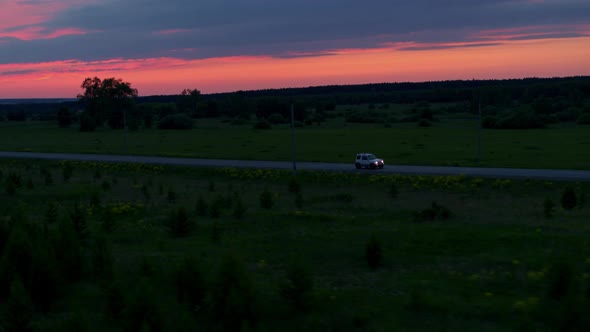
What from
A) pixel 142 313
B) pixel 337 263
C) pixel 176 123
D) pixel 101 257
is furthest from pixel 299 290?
pixel 176 123

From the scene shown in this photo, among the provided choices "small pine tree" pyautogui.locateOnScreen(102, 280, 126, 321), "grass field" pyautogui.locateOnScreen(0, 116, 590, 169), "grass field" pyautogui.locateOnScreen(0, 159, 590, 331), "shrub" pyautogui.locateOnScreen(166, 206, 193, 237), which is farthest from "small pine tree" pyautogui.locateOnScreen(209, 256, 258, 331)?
"grass field" pyautogui.locateOnScreen(0, 116, 590, 169)

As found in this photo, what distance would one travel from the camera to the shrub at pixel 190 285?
12.6 m

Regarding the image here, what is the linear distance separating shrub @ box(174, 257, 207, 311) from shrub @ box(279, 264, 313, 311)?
1.66 metres

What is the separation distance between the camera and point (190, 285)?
42.2 ft

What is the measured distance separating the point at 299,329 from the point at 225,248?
664cm

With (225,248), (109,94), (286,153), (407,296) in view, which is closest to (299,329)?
(407,296)

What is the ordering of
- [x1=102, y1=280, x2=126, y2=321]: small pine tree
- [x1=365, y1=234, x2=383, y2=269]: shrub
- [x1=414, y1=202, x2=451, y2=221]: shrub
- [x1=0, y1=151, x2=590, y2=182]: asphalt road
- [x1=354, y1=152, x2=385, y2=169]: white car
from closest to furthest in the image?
1. [x1=102, y1=280, x2=126, y2=321]: small pine tree
2. [x1=365, y1=234, x2=383, y2=269]: shrub
3. [x1=414, y1=202, x2=451, y2=221]: shrub
4. [x1=0, y1=151, x2=590, y2=182]: asphalt road
5. [x1=354, y1=152, x2=385, y2=169]: white car

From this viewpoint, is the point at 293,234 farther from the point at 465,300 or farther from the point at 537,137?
the point at 537,137

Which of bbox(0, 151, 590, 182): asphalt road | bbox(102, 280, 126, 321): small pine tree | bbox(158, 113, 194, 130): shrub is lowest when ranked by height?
bbox(0, 151, 590, 182): asphalt road

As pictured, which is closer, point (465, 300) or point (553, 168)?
point (465, 300)

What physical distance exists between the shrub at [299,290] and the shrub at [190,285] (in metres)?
1.66

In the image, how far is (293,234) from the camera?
64.4 feet

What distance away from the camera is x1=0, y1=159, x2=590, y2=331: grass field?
1166 cm

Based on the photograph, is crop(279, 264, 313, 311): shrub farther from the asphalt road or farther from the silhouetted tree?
the silhouetted tree
